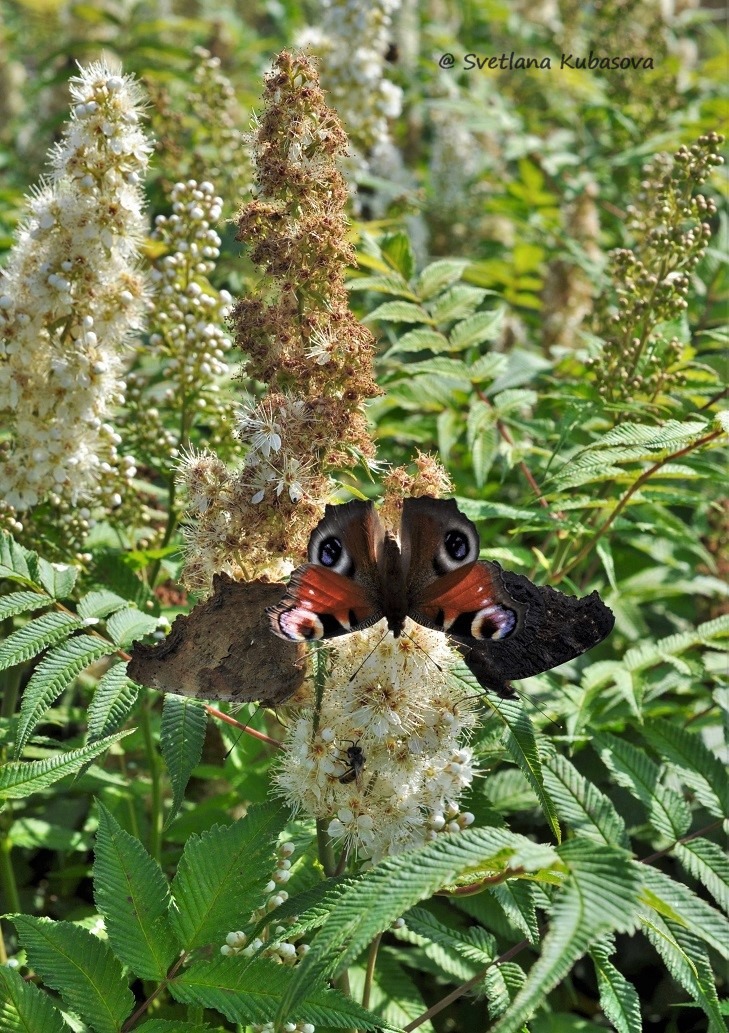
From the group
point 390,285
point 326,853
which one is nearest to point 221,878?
point 326,853

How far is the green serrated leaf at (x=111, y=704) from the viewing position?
2.23 meters

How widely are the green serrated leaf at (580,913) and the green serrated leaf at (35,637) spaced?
1.24 metres

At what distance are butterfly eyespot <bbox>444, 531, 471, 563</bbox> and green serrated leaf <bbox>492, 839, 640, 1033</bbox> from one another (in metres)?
0.60

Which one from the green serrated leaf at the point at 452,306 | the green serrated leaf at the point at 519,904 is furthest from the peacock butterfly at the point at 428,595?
the green serrated leaf at the point at 452,306

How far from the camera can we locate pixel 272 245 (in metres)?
2.33

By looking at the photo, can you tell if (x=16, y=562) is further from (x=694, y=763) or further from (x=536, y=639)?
(x=694, y=763)

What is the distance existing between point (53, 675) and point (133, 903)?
19.7 inches

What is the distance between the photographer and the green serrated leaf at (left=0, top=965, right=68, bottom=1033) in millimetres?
2133

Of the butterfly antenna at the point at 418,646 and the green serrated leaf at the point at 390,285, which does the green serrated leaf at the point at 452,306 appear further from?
the butterfly antenna at the point at 418,646

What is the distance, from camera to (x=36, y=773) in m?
2.33


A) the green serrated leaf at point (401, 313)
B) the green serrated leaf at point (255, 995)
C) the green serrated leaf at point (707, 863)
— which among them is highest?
the green serrated leaf at point (401, 313)

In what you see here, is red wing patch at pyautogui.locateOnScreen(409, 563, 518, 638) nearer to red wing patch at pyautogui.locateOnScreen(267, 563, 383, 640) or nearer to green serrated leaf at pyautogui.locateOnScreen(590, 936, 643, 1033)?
red wing patch at pyautogui.locateOnScreen(267, 563, 383, 640)

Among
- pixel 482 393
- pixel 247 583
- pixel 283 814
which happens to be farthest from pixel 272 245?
pixel 482 393

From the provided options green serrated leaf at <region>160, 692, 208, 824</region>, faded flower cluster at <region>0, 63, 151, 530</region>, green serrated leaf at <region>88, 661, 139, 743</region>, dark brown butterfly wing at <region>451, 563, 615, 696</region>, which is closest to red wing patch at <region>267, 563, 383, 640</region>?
dark brown butterfly wing at <region>451, 563, 615, 696</region>
